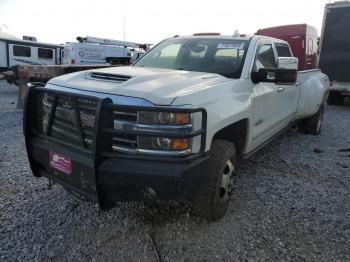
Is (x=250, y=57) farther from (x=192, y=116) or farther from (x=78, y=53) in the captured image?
(x=78, y=53)

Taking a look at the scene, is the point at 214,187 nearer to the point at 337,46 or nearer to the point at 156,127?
the point at 156,127

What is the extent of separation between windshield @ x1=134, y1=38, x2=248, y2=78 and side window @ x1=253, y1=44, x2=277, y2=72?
23 cm

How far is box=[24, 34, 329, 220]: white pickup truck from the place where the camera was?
8.57 ft

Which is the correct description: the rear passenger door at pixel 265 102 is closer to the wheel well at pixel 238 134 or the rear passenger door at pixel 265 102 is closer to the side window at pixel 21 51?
the wheel well at pixel 238 134

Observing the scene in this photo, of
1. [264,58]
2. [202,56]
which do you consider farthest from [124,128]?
[264,58]

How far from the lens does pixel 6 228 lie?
3.20 meters

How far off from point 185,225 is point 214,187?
520 mm

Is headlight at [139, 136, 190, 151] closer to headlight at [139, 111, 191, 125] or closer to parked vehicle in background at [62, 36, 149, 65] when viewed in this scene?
headlight at [139, 111, 191, 125]

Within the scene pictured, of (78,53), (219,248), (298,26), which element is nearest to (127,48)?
(78,53)

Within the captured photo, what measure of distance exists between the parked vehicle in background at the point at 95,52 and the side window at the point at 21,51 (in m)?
2.17

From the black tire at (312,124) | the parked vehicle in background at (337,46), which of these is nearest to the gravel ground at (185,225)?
the black tire at (312,124)

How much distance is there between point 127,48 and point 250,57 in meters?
18.8

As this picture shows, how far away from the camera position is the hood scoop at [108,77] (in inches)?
125

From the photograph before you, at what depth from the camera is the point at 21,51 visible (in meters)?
20.2
